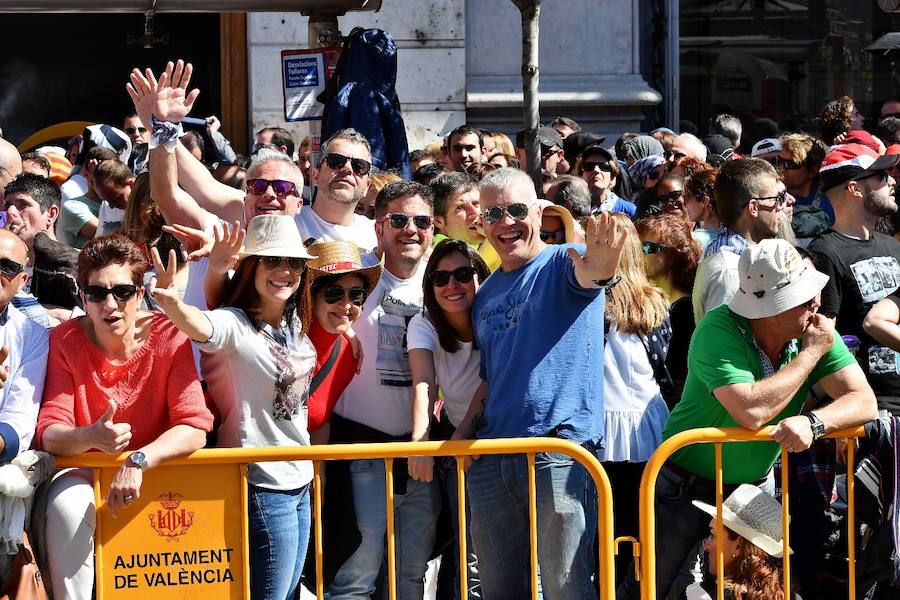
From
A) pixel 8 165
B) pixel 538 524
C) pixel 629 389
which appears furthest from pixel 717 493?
pixel 8 165

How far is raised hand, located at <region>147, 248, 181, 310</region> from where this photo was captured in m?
4.39

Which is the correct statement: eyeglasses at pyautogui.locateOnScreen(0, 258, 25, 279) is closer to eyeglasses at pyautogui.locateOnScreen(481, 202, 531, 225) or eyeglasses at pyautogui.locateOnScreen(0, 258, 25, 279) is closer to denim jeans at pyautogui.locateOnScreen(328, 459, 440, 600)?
denim jeans at pyautogui.locateOnScreen(328, 459, 440, 600)

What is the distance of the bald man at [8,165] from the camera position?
25.4 feet

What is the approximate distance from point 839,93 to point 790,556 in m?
9.60

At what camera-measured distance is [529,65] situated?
8312 millimetres

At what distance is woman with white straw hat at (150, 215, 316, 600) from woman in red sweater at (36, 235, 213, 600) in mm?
148

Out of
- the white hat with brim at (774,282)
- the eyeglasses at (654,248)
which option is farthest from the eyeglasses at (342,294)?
the eyeglasses at (654,248)

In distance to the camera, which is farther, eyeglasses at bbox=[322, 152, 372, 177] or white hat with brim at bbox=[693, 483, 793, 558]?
eyeglasses at bbox=[322, 152, 372, 177]

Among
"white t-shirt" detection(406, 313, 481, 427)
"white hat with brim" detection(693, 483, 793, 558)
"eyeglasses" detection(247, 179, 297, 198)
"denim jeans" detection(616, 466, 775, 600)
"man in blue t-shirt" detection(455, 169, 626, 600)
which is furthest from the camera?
"eyeglasses" detection(247, 179, 297, 198)

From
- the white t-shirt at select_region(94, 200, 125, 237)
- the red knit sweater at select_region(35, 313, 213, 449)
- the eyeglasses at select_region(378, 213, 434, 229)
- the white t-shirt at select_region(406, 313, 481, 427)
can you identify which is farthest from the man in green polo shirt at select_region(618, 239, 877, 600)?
the white t-shirt at select_region(94, 200, 125, 237)

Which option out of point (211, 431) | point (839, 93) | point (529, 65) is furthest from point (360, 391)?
point (839, 93)

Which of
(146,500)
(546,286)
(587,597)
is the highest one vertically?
(546,286)

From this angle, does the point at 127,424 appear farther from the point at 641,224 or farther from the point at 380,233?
the point at 641,224

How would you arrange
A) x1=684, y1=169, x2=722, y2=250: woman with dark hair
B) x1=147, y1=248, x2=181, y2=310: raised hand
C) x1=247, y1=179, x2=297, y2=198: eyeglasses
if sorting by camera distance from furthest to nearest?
1. x1=684, y1=169, x2=722, y2=250: woman with dark hair
2. x1=247, y1=179, x2=297, y2=198: eyeglasses
3. x1=147, y1=248, x2=181, y2=310: raised hand
